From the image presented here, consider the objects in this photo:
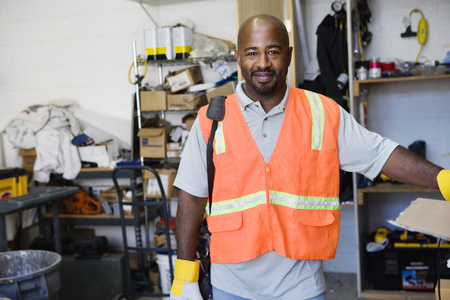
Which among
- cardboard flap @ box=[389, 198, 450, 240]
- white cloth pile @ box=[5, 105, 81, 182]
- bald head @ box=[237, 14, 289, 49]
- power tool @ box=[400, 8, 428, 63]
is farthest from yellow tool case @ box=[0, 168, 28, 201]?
cardboard flap @ box=[389, 198, 450, 240]

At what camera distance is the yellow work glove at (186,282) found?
1.83m

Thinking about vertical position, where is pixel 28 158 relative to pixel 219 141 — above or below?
below

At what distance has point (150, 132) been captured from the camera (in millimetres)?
4578

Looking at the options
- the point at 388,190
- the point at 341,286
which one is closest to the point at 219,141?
the point at 388,190

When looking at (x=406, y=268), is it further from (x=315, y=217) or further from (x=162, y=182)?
(x=315, y=217)

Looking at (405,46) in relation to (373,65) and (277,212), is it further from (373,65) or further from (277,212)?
(277,212)

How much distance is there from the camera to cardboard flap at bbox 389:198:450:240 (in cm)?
142

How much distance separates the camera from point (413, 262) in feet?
13.4

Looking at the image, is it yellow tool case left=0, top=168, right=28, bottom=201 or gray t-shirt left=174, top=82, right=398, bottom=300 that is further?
yellow tool case left=0, top=168, right=28, bottom=201

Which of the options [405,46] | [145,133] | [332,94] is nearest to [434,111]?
[405,46]

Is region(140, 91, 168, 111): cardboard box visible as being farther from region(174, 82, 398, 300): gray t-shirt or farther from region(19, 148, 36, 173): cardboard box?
region(174, 82, 398, 300): gray t-shirt

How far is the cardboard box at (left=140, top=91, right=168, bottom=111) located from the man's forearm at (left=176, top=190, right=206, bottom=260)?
2778 mm

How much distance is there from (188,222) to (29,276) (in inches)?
52.4

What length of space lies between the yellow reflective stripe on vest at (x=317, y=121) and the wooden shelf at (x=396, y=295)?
271 cm
